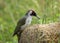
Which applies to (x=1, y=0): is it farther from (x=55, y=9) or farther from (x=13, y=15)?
(x=55, y=9)

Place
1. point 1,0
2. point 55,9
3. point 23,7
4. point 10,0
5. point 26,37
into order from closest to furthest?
point 26,37, point 55,9, point 23,7, point 10,0, point 1,0

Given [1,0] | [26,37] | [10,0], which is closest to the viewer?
[26,37]

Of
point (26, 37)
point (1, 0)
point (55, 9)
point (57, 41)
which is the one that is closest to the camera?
point (57, 41)

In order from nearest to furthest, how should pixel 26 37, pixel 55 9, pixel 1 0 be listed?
pixel 26 37
pixel 55 9
pixel 1 0

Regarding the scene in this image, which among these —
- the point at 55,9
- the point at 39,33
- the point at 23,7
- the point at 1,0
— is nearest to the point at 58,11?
the point at 55,9

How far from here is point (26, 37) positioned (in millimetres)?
9891

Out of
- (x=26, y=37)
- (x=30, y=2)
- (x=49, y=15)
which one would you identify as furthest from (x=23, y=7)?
(x=26, y=37)

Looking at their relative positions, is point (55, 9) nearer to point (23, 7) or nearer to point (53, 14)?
point (53, 14)

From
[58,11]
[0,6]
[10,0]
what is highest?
[58,11]

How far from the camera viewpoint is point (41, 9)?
41.5 feet

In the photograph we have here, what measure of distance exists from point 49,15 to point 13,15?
7.31 ft

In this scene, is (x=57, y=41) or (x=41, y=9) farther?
(x=41, y=9)

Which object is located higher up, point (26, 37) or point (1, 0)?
point (26, 37)

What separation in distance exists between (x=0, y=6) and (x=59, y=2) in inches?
234
